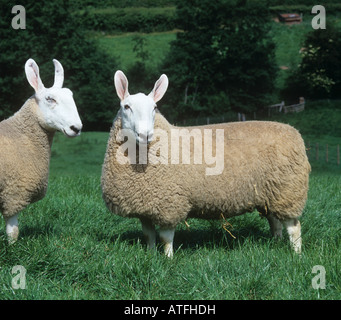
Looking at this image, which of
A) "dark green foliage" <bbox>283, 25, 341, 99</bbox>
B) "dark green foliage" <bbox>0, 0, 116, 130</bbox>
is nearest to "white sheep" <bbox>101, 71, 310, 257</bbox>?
"dark green foliage" <bbox>0, 0, 116, 130</bbox>

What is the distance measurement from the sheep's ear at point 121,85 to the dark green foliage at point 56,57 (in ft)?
44.5

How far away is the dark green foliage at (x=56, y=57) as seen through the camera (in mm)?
18391

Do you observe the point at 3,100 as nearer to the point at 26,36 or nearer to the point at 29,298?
the point at 26,36

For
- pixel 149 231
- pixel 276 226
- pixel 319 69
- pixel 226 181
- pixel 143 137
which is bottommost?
pixel 276 226

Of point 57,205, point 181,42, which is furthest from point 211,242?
point 181,42

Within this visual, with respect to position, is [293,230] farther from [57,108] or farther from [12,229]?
[12,229]

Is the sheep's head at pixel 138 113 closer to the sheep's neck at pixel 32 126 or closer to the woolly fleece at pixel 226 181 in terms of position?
the woolly fleece at pixel 226 181

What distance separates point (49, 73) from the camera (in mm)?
18922

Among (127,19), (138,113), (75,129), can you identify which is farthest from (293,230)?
(127,19)

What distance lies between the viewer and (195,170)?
4.73m

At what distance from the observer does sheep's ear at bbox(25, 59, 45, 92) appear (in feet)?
15.6

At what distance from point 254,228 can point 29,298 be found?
3006 mm

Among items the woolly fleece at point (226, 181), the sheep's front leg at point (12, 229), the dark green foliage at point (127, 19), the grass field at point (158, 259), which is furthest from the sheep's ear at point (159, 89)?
the dark green foliage at point (127, 19)

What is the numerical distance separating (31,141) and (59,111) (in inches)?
18.9
